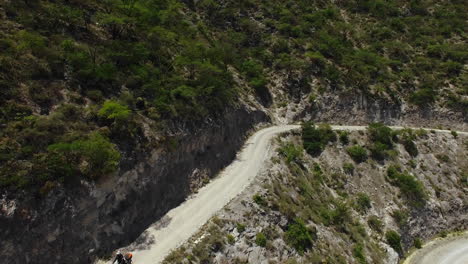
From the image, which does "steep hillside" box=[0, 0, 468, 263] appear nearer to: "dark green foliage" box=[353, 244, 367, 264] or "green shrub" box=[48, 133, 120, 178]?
"green shrub" box=[48, 133, 120, 178]

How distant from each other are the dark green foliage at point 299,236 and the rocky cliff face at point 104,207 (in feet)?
36.6

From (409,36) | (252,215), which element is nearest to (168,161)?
(252,215)

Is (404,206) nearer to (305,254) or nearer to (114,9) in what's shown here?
(305,254)

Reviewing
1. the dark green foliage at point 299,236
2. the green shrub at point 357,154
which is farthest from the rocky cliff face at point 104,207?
the green shrub at point 357,154

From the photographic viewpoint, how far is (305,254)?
3172cm

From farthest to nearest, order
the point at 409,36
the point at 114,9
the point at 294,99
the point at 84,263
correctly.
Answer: the point at 409,36 → the point at 294,99 → the point at 114,9 → the point at 84,263

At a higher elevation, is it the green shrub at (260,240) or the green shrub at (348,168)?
the green shrub at (260,240)

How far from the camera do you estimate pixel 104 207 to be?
2491 cm

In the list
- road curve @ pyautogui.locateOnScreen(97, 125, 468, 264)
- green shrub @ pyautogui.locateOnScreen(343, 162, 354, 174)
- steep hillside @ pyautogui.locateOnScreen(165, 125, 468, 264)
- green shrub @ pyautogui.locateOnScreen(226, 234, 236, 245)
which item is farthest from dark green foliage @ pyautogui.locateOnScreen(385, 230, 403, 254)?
green shrub @ pyautogui.locateOnScreen(226, 234, 236, 245)

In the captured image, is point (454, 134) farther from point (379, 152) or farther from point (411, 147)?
point (379, 152)

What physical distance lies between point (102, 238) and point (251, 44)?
56916 millimetres

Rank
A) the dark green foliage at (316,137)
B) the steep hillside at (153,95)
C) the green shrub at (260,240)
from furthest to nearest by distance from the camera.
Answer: the dark green foliage at (316,137), the green shrub at (260,240), the steep hillside at (153,95)

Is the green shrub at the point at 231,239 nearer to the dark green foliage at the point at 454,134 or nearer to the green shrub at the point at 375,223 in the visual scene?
the green shrub at the point at 375,223

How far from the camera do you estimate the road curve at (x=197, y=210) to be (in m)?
25.5
